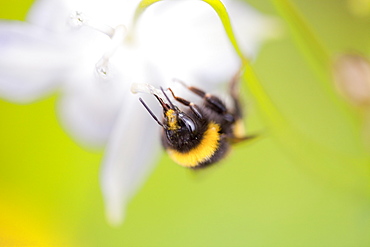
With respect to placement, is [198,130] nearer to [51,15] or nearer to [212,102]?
[212,102]

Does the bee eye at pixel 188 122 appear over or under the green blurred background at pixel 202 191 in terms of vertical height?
over

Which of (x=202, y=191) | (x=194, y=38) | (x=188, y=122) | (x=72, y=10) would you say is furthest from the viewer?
(x=202, y=191)

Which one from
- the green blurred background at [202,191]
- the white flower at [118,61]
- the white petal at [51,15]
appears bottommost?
the green blurred background at [202,191]

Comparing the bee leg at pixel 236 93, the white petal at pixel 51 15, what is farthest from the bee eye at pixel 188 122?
the white petal at pixel 51 15

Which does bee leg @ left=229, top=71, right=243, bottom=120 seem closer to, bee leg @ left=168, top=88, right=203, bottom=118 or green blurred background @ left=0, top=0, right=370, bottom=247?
bee leg @ left=168, top=88, right=203, bottom=118

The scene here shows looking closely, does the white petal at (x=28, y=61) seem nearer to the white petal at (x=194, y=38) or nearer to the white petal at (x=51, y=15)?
the white petal at (x=51, y=15)

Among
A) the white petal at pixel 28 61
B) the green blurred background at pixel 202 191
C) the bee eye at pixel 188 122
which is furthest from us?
the green blurred background at pixel 202 191

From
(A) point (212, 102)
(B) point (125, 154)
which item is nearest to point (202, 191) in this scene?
(B) point (125, 154)

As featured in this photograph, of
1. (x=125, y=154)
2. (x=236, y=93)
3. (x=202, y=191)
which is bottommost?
(x=202, y=191)

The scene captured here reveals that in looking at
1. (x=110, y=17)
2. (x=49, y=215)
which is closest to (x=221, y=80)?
(x=110, y=17)
